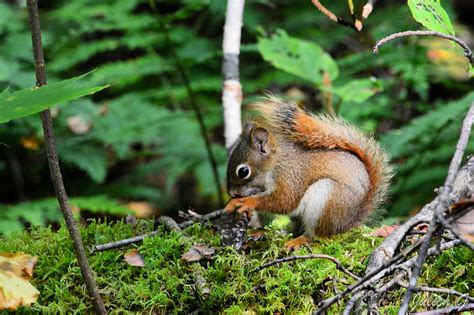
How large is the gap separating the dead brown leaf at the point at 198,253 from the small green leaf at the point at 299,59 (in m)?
1.69

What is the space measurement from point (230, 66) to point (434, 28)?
1625 millimetres

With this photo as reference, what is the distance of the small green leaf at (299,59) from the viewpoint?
3.96 m

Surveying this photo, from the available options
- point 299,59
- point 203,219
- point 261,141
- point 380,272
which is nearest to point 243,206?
point 203,219

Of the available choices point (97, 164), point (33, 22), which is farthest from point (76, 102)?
point (33, 22)

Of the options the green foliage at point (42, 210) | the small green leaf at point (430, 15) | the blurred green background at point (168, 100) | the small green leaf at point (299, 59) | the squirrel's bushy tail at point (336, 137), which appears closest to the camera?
the small green leaf at point (430, 15)

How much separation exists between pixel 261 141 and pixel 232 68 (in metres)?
0.53

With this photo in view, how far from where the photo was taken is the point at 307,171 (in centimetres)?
309

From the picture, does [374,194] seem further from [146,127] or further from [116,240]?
[146,127]

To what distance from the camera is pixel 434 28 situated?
2156 millimetres

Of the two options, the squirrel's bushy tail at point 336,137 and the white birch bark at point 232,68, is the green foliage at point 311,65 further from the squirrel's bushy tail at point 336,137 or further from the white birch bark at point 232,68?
the squirrel's bushy tail at point 336,137

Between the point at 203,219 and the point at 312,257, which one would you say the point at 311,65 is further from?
the point at 312,257

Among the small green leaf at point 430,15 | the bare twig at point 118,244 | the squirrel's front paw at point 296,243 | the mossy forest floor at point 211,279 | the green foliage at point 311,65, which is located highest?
the small green leaf at point 430,15

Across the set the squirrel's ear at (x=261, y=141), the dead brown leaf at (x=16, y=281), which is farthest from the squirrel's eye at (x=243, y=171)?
the dead brown leaf at (x=16, y=281)

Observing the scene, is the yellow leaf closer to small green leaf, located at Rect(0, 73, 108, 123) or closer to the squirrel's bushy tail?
small green leaf, located at Rect(0, 73, 108, 123)
